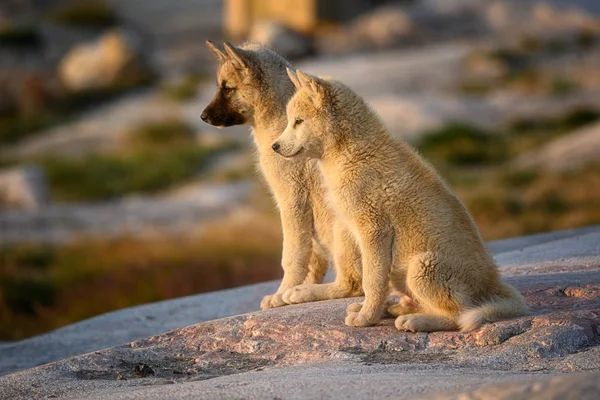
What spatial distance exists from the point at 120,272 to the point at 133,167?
40.2ft

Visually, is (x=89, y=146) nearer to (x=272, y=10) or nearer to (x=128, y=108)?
(x=128, y=108)

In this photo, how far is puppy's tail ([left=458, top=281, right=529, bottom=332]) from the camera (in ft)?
19.1

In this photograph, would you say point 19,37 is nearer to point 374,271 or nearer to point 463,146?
point 463,146

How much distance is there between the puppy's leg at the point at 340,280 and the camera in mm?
6707

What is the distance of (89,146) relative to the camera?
2989 cm

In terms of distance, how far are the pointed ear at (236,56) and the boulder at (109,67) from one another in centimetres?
3037

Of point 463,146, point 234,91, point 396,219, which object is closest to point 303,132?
point 396,219

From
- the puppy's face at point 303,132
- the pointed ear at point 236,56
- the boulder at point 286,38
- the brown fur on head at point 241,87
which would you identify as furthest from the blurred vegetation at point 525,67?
the puppy's face at point 303,132

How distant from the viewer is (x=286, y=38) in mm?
36875

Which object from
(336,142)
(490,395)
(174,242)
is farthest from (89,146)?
(490,395)

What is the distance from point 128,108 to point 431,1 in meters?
17.8

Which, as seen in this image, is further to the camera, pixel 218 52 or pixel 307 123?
pixel 218 52

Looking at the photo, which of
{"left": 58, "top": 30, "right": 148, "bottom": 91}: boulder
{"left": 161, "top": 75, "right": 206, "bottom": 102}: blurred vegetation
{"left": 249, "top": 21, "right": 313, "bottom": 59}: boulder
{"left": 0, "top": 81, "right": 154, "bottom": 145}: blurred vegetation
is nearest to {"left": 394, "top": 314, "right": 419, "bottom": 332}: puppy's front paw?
{"left": 0, "top": 81, "right": 154, "bottom": 145}: blurred vegetation

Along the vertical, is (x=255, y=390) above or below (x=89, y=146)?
below
